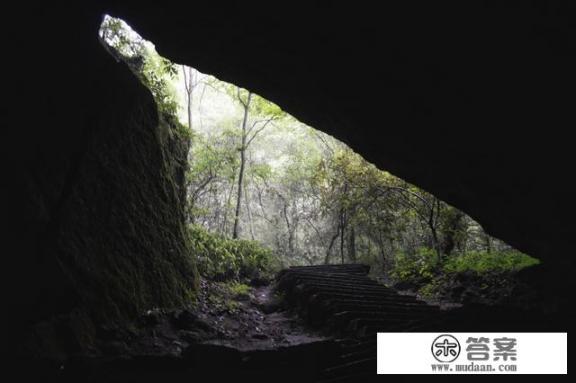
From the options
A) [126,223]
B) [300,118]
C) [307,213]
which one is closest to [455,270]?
[300,118]

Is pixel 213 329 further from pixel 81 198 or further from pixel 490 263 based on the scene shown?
pixel 490 263

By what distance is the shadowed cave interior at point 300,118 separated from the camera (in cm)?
385

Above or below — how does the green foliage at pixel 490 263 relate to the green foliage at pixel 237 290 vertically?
above

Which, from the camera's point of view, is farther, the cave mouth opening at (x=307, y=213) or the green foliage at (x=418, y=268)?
the green foliage at (x=418, y=268)

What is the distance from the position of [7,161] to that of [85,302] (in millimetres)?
1944

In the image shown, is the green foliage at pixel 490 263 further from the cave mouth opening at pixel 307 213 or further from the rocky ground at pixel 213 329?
the rocky ground at pixel 213 329

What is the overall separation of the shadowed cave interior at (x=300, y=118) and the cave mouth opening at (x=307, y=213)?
8.00ft

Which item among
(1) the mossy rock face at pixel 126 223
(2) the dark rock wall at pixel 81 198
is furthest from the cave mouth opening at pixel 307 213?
(2) the dark rock wall at pixel 81 198

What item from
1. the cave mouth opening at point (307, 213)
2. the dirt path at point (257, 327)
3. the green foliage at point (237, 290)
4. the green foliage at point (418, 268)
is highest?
the cave mouth opening at point (307, 213)

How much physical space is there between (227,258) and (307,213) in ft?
48.9

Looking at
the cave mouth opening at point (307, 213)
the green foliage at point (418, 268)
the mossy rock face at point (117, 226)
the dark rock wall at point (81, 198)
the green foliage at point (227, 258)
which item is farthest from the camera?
the green foliage at point (418, 268)

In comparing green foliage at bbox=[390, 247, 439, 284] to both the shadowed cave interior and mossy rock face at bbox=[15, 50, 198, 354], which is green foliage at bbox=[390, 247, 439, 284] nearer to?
the shadowed cave interior

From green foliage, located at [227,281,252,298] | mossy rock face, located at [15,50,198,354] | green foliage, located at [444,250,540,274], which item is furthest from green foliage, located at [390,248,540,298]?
mossy rock face, located at [15,50,198,354]

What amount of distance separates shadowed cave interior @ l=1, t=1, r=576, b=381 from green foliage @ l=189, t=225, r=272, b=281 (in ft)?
12.5
